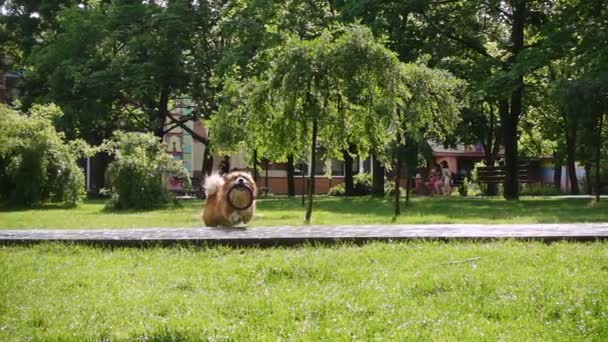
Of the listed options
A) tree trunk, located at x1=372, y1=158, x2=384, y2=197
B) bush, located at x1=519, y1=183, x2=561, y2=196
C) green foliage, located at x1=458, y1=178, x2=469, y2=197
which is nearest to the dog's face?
tree trunk, located at x1=372, y1=158, x2=384, y2=197

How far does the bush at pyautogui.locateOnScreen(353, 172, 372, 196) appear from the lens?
36156 mm

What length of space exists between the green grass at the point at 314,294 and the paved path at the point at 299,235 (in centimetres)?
51

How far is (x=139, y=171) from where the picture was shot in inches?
932

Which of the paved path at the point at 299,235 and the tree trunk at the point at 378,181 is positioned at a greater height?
the tree trunk at the point at 378,181

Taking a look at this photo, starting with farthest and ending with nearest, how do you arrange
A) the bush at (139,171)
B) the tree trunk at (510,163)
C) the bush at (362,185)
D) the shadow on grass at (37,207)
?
the bush at (362,185) → the tree trunk at (510,163) → the bush at (139,171) → the shadow on grass at (37,207)

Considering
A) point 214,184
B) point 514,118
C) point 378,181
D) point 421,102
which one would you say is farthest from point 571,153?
point 214,184

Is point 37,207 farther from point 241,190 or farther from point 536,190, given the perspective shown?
point 536,190

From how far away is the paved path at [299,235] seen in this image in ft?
31.6

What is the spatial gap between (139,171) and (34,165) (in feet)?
12.6

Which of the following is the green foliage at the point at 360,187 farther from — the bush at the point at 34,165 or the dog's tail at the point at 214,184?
the dog's tail at the point at 214,184

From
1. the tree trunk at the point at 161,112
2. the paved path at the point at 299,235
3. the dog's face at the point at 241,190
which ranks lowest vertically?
the paved path at the point at 299,235

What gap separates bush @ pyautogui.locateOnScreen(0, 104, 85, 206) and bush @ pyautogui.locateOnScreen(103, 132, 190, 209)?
81.8 inches

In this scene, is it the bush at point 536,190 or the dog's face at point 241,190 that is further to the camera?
the bush at point 536,190

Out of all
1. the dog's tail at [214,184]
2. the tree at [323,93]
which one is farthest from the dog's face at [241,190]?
the tree at [323,93]
